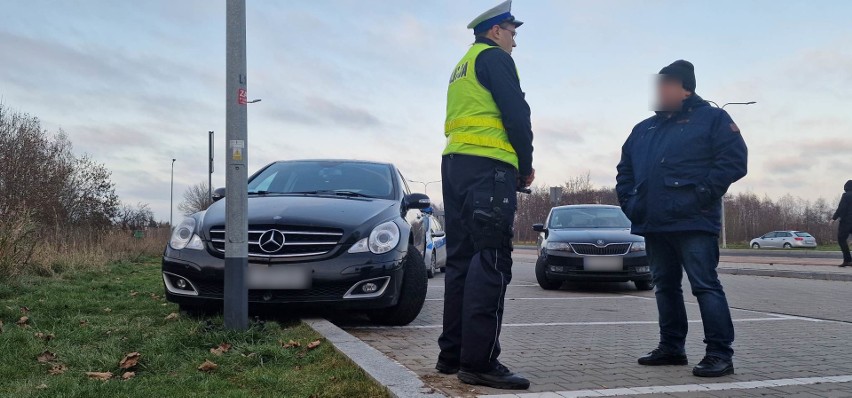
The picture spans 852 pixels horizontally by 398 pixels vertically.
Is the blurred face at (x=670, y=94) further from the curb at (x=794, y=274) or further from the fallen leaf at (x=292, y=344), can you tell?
the curb at (x=794, y=274)

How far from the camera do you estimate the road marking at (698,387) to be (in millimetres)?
3402

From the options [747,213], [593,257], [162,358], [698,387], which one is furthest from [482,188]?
[747,213]

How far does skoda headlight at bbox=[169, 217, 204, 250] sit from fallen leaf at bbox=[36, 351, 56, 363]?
1.51 meters

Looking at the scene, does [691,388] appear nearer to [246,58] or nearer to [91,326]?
[246,58]

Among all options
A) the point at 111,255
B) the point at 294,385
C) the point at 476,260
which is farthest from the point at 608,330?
the point at 111,255

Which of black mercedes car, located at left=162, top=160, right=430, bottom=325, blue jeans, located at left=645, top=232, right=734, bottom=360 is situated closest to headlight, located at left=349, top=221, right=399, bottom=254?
black mercedes car, located at left=162, top=160, right=430, bottom=325

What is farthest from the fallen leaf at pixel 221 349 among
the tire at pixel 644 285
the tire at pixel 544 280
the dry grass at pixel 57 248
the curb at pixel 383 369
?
the tire at pixel 644 285

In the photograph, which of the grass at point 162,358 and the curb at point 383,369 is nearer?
the curb at point 383,369

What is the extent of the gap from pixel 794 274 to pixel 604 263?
7209 millimetres

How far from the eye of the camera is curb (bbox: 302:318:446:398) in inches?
126

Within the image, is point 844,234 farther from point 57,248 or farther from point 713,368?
point 57,248

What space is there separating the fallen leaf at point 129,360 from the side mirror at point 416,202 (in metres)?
3.11

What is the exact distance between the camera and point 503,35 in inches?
154

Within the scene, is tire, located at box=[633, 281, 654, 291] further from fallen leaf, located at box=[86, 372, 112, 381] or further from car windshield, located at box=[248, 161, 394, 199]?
fallen leaf, located at box=[86, 372, 112, 381]
